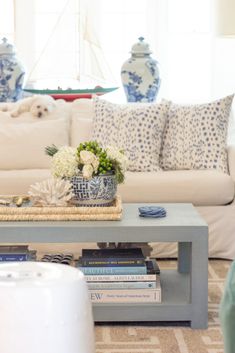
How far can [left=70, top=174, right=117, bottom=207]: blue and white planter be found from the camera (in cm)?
333

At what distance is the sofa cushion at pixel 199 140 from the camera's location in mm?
4543

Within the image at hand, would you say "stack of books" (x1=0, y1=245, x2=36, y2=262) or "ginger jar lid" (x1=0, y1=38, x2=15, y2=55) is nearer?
"stack of books" (x1=0, y1=245, x2=36, y2=262)

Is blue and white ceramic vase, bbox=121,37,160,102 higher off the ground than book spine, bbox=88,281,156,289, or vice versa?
blue and white ceramic vase, bbox=121,37,160,102

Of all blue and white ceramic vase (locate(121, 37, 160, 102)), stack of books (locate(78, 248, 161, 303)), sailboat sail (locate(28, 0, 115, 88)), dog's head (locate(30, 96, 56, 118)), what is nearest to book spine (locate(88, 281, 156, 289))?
stack of books (locate(78, 248, 161, 303))

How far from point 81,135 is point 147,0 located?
93.8 inches

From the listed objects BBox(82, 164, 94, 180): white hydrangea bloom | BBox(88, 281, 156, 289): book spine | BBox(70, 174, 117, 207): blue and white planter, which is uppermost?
BBox(82, 164, 94, 180): white hydrangea bloom

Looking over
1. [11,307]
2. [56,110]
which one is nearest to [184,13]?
[56,110]

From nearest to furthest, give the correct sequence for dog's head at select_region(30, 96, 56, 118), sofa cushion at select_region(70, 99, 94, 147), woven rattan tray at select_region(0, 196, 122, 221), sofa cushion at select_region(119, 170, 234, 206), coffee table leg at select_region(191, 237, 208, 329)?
coffee table leg at select_region(191, 237, 208, 329), woven rattan tray at select_region(0, 196, 122, 221), sofa cushion at select_region(119, 170, 234, 206), sofa cushion at select_region(70, 99, 94, 147), dog's head at select_region(30, 96, 56, 118)

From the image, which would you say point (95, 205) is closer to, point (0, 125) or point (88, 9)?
point (0, 125)

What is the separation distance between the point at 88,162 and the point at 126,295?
0.56 meters

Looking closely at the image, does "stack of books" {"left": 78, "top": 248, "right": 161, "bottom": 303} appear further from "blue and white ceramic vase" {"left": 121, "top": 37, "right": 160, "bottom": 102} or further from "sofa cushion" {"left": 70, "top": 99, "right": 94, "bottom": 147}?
"blue and white ceramic vase" {"left": 121, "top": 37, "right": 160, "bottom": 102}

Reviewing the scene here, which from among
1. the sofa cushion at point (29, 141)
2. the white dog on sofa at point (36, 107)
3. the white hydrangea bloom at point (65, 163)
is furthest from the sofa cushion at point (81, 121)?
the white hydrangea bloom at point (65, 163)

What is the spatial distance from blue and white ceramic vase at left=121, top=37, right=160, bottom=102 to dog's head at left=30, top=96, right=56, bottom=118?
33.2 inches

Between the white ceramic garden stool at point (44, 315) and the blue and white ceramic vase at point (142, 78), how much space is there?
4337 millimetres
